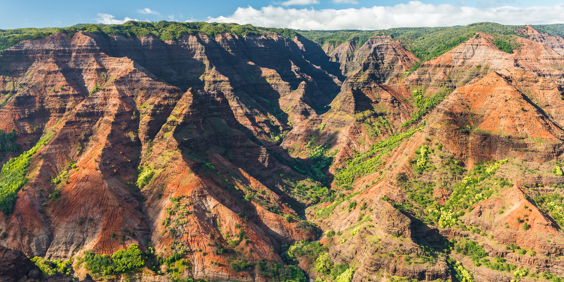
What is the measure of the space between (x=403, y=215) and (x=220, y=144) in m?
67.0

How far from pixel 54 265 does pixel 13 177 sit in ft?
115

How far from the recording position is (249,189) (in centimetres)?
12500

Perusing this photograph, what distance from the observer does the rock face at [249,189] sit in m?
90.6

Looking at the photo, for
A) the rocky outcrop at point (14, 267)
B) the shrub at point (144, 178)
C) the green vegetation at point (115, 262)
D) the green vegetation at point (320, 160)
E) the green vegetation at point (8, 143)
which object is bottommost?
the green vegetation at point (115, 262)

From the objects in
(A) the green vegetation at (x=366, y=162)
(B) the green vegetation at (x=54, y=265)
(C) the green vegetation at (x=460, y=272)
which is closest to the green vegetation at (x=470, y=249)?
(C) the green vegetation at (x=460, y=272)

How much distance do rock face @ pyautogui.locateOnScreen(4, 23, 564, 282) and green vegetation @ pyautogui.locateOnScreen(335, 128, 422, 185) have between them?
106cm

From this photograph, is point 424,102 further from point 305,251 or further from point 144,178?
point 144,178

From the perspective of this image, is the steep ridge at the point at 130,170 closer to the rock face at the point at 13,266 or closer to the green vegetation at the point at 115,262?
the green vegetation at the point at 115,262

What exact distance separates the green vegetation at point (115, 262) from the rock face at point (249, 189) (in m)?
1.65

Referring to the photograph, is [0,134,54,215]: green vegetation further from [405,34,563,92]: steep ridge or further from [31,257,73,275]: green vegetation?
[405,34,563,92]: steep ridge

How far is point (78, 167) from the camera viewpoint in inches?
4380

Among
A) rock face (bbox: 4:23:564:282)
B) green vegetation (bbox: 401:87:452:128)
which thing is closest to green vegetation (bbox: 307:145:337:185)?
rock face (bbox: 4:23:564:282)

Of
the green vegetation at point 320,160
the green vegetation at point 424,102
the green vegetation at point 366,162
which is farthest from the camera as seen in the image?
the green vegetation at point 424,102

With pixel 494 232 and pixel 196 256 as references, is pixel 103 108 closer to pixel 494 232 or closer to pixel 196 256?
pixel 196 256
